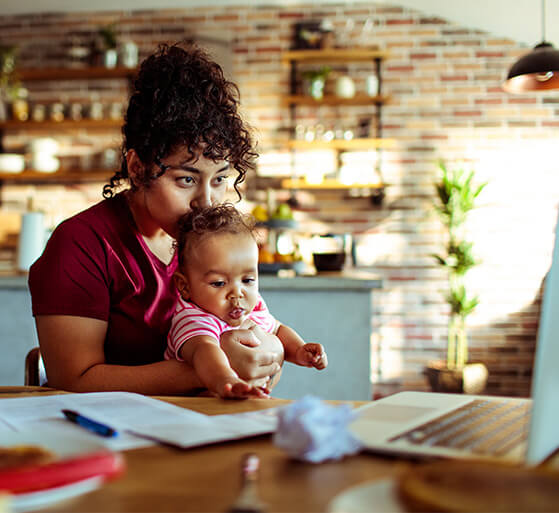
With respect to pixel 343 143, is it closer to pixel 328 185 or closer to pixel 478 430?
pixel 328 185

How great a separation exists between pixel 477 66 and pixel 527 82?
1819mm

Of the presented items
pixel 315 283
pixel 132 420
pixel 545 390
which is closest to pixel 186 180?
pixel 132 420

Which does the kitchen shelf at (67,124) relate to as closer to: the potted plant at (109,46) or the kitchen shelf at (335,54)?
the potted plant at (109,46)

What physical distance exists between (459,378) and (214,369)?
3.53m

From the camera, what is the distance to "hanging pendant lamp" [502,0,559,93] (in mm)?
2723

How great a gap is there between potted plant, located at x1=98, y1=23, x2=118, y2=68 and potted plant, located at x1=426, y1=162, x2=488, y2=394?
2830 mm

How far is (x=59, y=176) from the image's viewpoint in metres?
4.87

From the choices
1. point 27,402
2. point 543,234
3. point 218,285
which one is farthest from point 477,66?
point 27,402

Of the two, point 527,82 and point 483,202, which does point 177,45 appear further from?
point 483,202

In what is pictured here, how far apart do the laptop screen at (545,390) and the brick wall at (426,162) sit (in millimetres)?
4104

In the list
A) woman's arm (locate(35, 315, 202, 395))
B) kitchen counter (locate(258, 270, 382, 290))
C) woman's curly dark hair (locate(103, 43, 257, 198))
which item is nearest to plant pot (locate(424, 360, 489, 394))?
kitchen counter (locate(258, 270, 382, 290))

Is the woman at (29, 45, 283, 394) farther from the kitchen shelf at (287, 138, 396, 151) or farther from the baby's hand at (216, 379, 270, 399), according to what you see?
the kitchen shelf at (287, 138, 396, 151)

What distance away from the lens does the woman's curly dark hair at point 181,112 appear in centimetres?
137

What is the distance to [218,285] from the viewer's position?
4.30 feet
